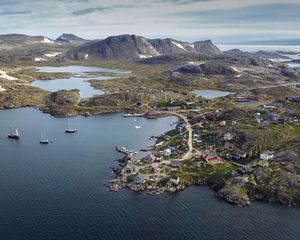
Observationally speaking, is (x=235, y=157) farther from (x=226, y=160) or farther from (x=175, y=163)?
(x=175, y=163)

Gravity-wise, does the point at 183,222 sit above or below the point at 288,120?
below

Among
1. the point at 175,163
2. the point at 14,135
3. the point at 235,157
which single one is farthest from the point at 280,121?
the point at 14,135

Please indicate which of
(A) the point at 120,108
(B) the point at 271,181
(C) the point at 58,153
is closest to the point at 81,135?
(C) the point at 58,153

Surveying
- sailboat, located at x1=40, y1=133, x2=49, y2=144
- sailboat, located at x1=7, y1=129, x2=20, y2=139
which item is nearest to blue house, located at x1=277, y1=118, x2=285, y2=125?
sailboat, located at x1=40, y1=133, x2=49, y2=144

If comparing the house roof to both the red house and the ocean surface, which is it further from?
the ocean surface

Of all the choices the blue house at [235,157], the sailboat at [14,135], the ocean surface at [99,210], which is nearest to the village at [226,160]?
the blue house at [235,157]

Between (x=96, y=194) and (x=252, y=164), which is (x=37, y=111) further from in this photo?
(x=252, y=164)

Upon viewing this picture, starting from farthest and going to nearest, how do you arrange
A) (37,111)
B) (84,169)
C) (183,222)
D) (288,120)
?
(37,111) < (288,120) < (84,169) < (183,222)

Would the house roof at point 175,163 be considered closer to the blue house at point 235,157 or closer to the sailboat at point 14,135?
the blue house at point 235,157
